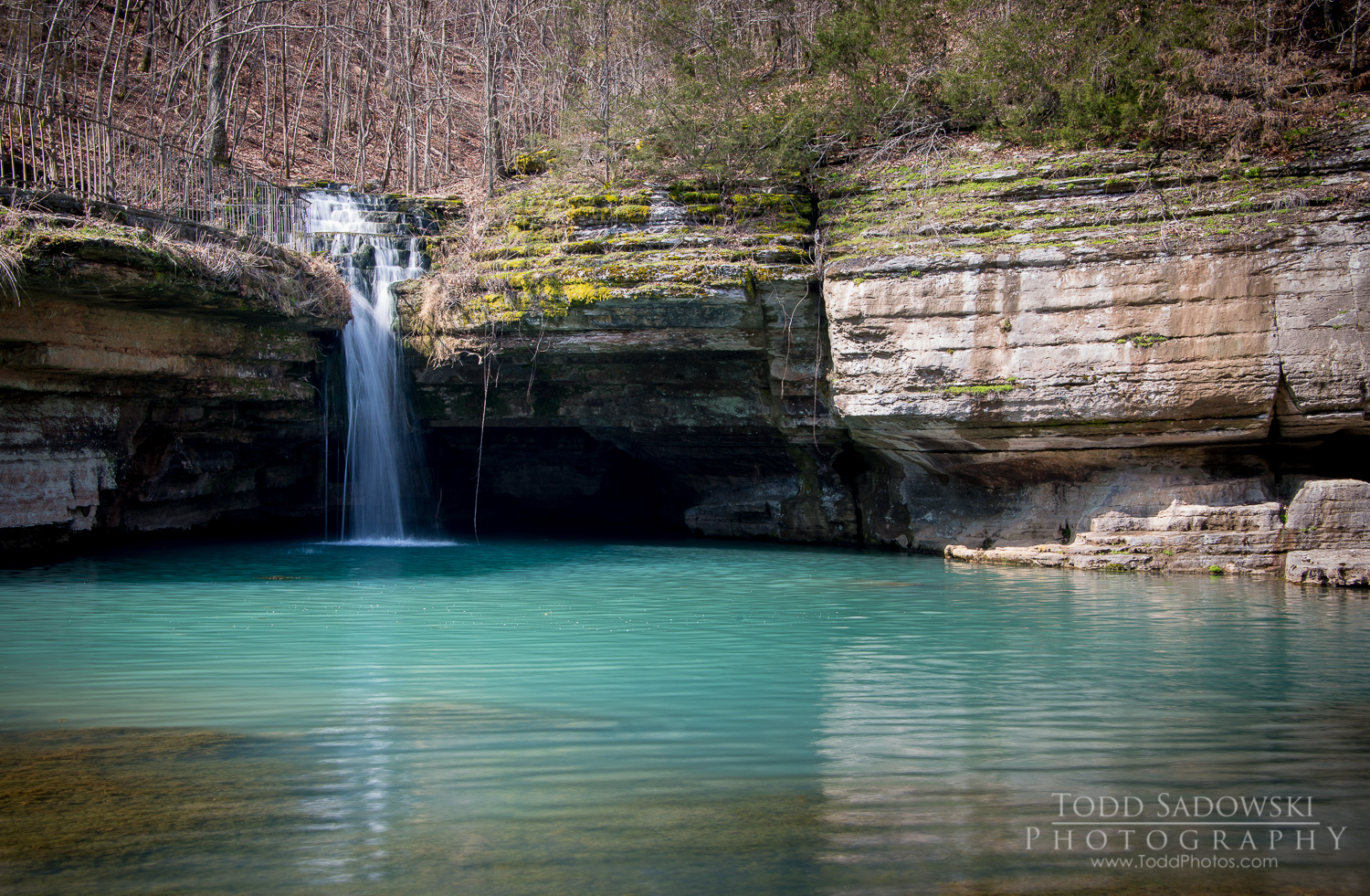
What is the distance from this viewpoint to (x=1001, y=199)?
11328 mm

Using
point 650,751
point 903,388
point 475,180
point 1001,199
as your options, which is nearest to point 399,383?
point 475,180

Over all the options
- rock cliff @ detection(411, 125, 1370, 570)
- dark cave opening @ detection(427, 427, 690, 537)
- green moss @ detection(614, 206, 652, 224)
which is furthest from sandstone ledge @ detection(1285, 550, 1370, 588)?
dark cave opening @ detection(427, 427, 690, 537)

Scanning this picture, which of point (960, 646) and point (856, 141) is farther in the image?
point (856, 141)

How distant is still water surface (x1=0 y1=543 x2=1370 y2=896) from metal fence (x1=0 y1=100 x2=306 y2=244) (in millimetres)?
6383

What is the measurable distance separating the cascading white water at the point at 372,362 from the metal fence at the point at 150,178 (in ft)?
2.15

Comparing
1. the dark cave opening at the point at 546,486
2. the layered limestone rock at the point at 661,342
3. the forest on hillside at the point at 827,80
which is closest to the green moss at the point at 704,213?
the layered limestone rock at the point at 661,342

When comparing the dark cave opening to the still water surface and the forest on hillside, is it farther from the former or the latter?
the still water surface

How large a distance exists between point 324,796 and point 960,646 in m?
4.50

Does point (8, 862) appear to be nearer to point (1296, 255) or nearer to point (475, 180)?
point (1296, 255)

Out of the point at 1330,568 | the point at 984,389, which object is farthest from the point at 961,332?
the point at 1330,568

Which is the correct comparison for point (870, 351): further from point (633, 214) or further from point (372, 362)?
point (372, 362)

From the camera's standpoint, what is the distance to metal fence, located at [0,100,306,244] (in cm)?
1172

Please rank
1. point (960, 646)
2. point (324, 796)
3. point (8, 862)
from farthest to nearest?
1. point (960, 646)
2. point (324, 796)
3. point (8, 862)

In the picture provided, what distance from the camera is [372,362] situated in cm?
1391
